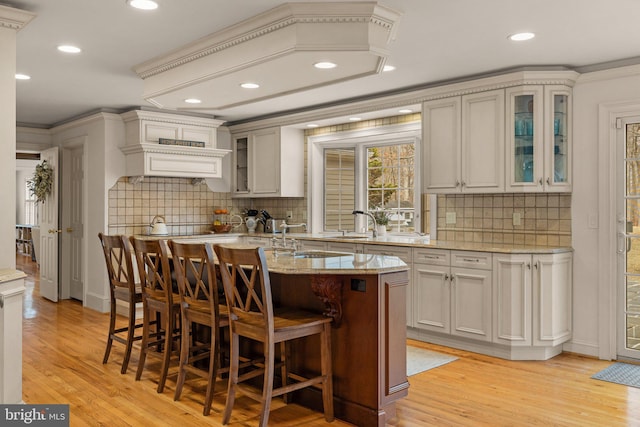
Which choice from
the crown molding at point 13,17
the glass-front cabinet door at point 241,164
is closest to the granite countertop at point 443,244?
the glass-front cabinet door at point 241,164

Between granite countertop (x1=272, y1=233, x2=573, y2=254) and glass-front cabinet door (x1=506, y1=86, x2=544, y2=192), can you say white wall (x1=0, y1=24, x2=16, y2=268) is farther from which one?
glass-front cabinet door (x1=506, y1=86, x2=544, y2=192)

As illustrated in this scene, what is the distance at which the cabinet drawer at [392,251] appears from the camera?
4.95 m

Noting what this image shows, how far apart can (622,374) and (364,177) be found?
3.48 meters

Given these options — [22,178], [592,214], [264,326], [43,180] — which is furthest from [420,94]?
[22,178]

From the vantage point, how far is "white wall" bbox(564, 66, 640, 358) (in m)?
4.35

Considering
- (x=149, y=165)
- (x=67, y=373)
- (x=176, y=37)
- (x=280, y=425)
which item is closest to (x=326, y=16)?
(x=176, y=37)

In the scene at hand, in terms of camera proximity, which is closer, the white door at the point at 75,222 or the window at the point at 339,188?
the window at the point at 339,188

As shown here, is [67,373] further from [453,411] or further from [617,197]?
[617,197]

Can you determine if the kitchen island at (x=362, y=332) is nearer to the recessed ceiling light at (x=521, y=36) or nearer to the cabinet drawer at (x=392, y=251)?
the cabinet drawer at (x=392, y=251)

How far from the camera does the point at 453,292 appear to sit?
15.3 ft

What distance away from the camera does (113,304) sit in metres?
4.28

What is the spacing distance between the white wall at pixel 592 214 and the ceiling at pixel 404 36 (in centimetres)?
21

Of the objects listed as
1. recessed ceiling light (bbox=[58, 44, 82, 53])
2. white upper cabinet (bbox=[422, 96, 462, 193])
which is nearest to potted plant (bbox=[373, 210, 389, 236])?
white upper cabinet (bbox=[422, 96, 462, 193])

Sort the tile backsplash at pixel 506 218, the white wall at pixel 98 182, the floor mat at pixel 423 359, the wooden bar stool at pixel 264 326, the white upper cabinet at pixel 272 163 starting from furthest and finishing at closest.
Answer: the white upper cabinet at pixel 272 163, the white wall at pixel 98 182, the tile backsplash at pixel 506 218, the floor mat at pixel 423 359, the wooden bar stool at pixel 264 326
